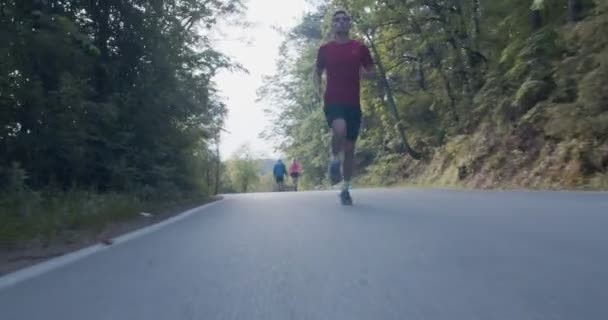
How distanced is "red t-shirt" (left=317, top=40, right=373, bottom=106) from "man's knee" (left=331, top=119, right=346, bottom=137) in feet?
0.84

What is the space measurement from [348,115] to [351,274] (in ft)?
17.6

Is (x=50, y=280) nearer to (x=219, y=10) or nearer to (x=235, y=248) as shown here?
(x=235, y=248)

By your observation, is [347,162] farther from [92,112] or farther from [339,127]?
[92,112]

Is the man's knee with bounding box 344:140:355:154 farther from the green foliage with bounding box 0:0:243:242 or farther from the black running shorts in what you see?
the green foliage with bounding box 0:0:243:242

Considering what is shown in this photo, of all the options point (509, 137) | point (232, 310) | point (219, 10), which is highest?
point (219, 10)

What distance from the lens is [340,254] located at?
503 centimetres

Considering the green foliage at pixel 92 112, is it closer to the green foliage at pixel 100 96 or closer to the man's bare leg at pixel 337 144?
the green foliage at pixel 100 96

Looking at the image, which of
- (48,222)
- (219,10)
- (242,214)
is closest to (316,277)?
(48,222)

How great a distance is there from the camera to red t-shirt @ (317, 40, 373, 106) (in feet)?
30.5

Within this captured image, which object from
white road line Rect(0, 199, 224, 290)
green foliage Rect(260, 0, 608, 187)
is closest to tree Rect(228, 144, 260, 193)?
green foliage Rect(260, 0, 608, 187)

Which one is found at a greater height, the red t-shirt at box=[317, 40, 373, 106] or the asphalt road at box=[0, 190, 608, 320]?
the red t-shirt at box=[317, 40, 373, 106]

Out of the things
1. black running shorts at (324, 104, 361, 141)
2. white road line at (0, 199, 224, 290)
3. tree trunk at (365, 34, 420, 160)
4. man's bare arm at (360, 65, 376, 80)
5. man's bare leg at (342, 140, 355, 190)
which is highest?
tree trunk at (365, 34, 420, 160)

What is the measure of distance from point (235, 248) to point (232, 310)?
7.12ft

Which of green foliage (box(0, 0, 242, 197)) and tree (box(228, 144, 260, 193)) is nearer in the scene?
green foliage (box(0, 0, 242, 197))
